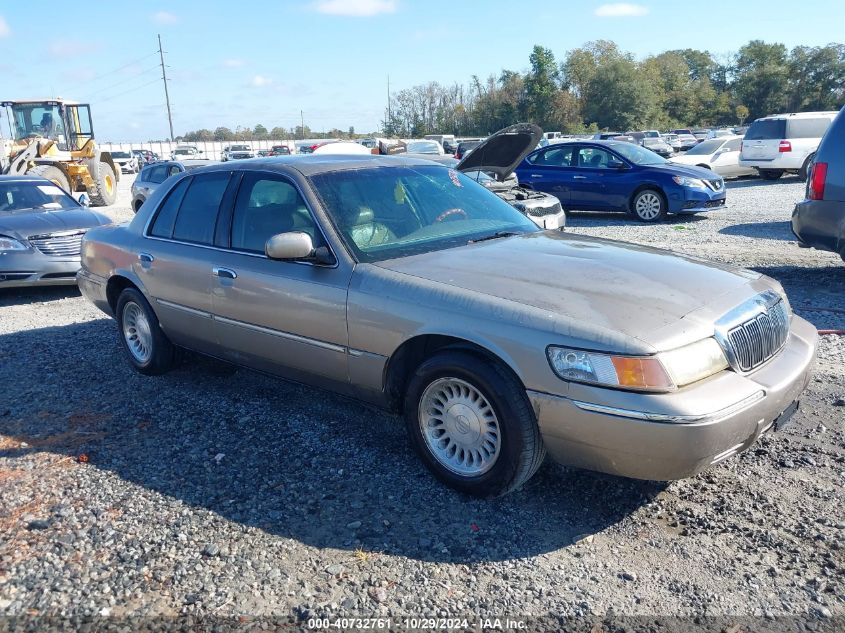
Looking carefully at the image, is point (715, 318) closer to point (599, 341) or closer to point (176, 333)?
point (599, 341)

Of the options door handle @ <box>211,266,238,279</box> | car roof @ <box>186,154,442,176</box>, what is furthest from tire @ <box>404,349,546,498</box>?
car roof @ <box>186,154,442,176</box>

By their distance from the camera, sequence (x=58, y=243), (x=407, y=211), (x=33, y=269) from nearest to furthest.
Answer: (x=407, y=211) → (x=33, y=269) → (x=58, y=243)

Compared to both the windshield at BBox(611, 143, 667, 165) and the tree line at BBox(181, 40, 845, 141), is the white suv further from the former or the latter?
the tree line at BBox(181, 40, 845, 141)

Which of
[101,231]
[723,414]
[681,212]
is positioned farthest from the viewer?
[681,212]

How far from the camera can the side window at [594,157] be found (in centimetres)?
1430

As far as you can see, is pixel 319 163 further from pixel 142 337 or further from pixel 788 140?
pixel 788 140

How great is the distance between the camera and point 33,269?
8688 mm

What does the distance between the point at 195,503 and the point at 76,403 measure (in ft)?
6.62

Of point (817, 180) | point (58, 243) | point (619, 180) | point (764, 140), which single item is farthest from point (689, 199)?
point (58, 243)

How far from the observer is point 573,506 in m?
3.53

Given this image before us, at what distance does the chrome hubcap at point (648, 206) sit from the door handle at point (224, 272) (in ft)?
35.5

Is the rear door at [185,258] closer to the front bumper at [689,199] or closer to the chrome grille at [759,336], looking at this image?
the chrome grille at [759,336]

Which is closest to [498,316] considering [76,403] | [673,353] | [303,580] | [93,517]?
[673,353]

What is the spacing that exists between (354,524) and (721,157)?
22172 millimetres
